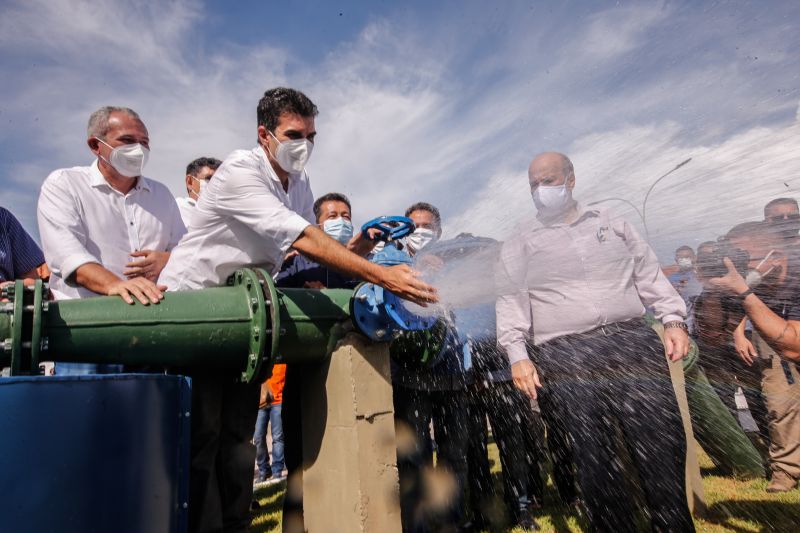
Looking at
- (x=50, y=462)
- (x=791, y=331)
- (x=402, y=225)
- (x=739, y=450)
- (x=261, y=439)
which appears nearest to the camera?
(x=50, y=462)

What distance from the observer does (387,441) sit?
8.71 feet

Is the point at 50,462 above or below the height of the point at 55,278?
below

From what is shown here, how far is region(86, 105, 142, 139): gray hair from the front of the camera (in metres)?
3.03

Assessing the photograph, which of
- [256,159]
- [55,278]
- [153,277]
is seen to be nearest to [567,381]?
[256,159]

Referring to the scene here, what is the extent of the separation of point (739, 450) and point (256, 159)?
483 centimetres

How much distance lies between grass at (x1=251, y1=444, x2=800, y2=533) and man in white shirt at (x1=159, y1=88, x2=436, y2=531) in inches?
80.9

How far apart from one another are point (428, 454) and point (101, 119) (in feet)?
9.84

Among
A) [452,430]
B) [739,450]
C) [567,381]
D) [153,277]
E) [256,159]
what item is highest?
[256,159]

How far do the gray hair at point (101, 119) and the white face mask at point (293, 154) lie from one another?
89 cm

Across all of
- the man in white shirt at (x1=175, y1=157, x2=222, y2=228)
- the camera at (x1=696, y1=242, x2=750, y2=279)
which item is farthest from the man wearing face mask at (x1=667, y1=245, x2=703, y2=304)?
the man in white shirt at (x1=175, y1=157, x2=222, y2=228)

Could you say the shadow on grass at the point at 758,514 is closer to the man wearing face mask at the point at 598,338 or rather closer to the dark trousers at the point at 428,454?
the man wearing face mask at the point at 598,338

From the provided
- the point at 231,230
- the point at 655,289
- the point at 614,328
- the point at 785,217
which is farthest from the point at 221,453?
the point at 785,217

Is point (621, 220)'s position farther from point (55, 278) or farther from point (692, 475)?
point (55, 278)

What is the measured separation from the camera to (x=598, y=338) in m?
2.79
